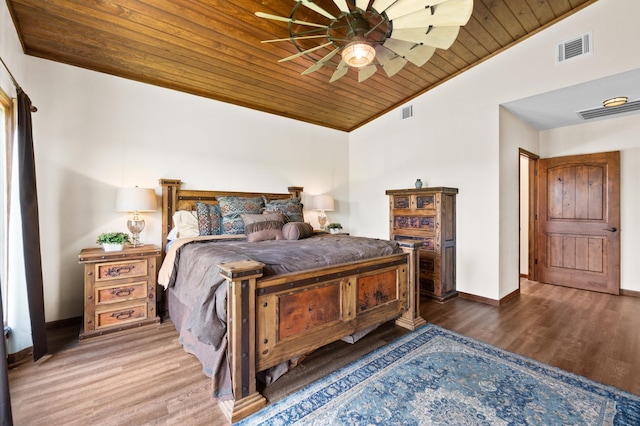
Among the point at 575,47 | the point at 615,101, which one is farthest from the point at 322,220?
the point at 615,101

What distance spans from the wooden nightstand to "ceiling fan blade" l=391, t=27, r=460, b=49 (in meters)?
2.93

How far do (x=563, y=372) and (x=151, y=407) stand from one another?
283cm

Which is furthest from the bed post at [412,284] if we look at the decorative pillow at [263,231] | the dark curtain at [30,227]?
the dark curtain at [30,227]

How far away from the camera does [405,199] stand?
13.8 feet

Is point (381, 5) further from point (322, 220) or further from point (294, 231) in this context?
point (322, 220)

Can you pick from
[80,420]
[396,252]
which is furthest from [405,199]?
[80,420]

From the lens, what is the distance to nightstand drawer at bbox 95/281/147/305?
104 inches

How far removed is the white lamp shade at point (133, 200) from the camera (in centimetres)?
294

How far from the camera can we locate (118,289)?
2.73 m

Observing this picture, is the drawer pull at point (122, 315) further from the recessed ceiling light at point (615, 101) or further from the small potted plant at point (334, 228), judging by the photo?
the recessed ceiling light at point (615, 101)

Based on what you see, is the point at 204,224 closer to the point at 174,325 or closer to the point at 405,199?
the point at 174,325

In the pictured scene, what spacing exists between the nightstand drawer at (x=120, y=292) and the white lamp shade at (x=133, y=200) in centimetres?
76

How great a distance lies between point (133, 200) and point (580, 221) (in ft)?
19.5

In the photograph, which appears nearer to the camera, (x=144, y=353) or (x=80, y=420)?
(x=80, y=420)
